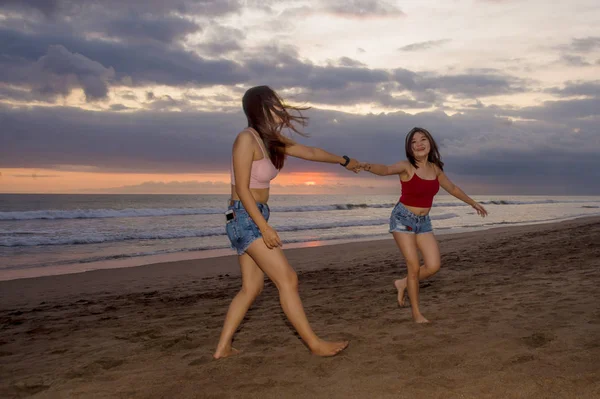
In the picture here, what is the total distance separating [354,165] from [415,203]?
36.2 inches

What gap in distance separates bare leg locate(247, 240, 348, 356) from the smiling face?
232 cm

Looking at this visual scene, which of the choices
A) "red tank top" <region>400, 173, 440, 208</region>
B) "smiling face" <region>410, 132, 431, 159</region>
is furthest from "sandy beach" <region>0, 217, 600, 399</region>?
"smiling face" <region>410, 132, 431, 159</region>

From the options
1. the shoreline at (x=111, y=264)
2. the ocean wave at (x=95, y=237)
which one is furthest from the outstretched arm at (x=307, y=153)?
the ocean wave at (x=95, y=237)

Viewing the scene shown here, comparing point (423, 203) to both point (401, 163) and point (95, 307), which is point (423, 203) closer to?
point (401, 163)

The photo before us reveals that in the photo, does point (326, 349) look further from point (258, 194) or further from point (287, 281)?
point (258, 194)

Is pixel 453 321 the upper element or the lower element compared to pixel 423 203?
lower

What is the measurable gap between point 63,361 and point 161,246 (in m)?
12.7

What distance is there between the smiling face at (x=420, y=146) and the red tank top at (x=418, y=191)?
0.23 meters

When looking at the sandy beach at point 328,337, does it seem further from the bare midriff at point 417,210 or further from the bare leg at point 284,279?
the bare midriff at point 417,210

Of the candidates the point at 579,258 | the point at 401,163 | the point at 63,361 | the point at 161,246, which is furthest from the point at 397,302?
the point at 161,246

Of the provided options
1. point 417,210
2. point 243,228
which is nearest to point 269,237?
point 243,228

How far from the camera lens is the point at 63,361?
15.8ft

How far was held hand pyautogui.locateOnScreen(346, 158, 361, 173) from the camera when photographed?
5045 mm

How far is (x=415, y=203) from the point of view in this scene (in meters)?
5.55
